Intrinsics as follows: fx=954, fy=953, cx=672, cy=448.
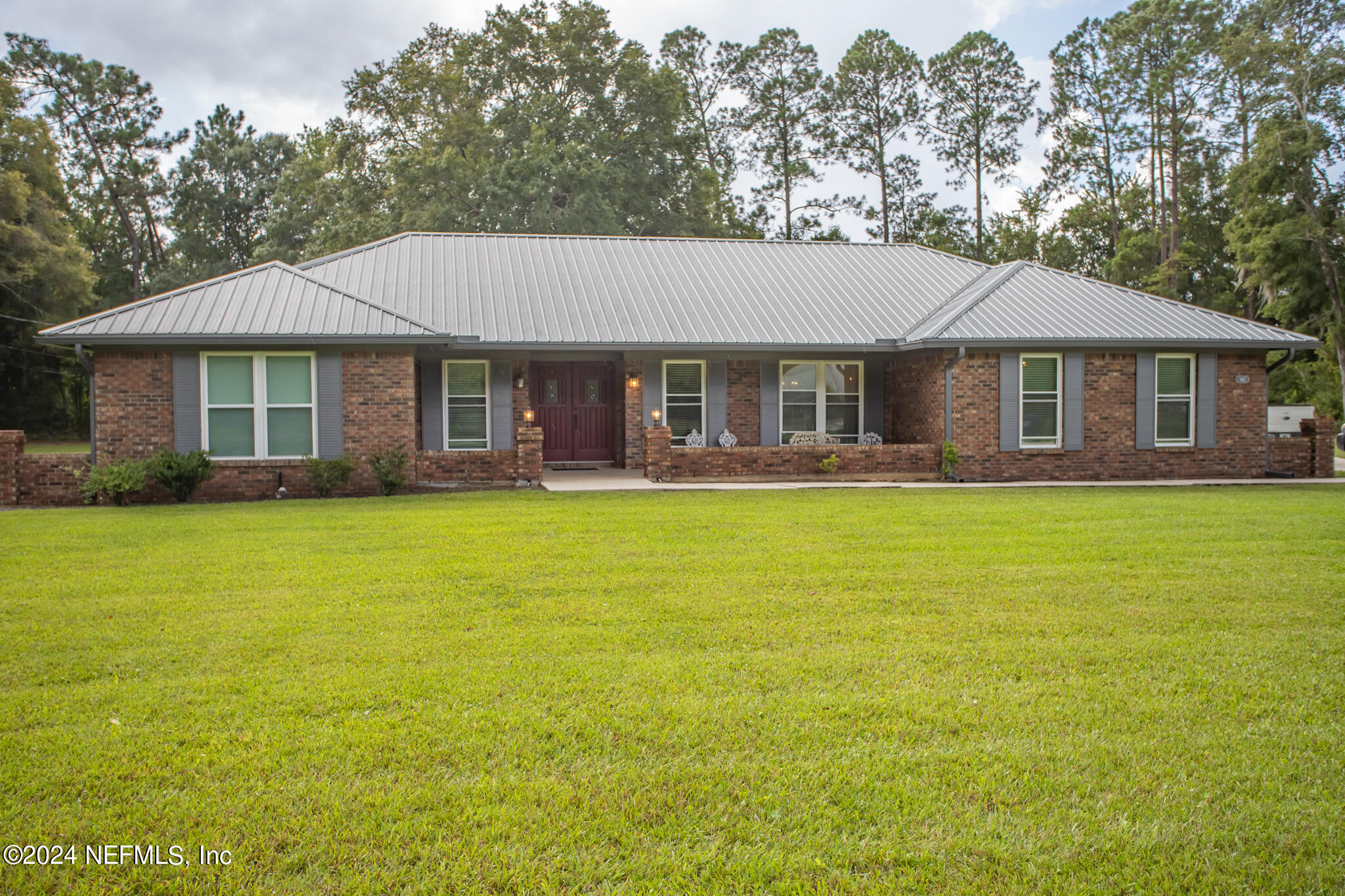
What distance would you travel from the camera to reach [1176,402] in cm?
1727

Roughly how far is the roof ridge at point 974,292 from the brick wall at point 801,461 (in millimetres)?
2040

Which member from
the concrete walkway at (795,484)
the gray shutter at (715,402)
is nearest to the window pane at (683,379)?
the gray shutter at (715,402)

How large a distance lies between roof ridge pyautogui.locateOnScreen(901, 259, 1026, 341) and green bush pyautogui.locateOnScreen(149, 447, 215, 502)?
37.6 ft

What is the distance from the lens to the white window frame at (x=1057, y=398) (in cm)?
1667

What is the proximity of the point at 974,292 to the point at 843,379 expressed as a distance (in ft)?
11.3

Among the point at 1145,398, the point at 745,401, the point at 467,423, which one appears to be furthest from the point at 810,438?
the point at 467,423

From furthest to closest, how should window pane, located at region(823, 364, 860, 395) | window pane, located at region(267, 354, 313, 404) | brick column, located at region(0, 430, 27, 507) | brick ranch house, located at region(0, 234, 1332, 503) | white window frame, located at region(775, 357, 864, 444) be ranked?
1. window pane, located at region(823, 364, 860, 395)
2. white window frame, located at region(775, 357, 864, 444)
3. window pane, located at region(267, 354, 313, 404)
4. brick ranch house, located at region(0, 234, 1332, 503)
5. brick column, located at region(0, 430, 27, 507)

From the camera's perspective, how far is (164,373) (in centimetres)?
1438

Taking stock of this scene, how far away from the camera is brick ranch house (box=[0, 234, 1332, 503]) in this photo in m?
14.5

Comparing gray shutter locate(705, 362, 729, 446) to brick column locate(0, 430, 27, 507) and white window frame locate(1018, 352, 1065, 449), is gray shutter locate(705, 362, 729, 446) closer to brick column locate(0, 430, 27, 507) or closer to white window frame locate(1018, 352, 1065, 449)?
white window frame locate(1018, 352, 1065, 449)

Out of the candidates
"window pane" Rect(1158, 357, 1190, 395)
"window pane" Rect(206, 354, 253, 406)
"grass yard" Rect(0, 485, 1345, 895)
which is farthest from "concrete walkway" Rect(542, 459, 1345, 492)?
"grass yard" Rect(0, 485, 1345, 895)

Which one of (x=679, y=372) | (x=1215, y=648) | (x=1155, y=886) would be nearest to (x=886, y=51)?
(x=679, y=372)

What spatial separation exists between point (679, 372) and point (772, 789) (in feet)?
48.5

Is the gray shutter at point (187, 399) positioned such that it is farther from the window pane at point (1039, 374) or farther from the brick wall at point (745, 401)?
the window pane at point (1039, 374)
